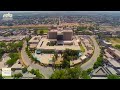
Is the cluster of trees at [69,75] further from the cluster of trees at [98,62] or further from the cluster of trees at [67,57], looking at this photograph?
the cluster of trees at [98,62]

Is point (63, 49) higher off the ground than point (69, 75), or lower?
lower

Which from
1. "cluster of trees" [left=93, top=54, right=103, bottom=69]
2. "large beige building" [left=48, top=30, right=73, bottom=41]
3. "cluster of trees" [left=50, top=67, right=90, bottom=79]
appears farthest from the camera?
"cluster of trees" [left=93, top=54, right=103, bottom=69]

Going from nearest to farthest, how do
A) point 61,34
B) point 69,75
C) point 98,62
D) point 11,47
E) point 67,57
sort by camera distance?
point 69,75 < point 11,47 < point 61,34 < point 67,57 < point 98,62

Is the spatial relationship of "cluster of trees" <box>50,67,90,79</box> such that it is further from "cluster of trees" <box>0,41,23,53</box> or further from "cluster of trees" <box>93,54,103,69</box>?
"cluster of trees" <box>93,54,103,69</box>

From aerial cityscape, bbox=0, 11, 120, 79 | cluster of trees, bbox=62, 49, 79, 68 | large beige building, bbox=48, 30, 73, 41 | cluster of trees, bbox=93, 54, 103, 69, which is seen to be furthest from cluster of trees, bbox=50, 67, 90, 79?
cluster of trees, bbox=93, 54, 103, 69

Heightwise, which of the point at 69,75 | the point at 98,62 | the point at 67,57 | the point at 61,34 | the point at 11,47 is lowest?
the point at 98,62

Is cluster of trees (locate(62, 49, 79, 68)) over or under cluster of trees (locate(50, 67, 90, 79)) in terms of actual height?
under

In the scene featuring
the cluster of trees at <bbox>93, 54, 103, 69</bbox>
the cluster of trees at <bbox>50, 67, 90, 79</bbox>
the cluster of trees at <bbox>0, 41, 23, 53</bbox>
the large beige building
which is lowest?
the cluster of trees at <bbox>93, 54, 103, 69</bbox>

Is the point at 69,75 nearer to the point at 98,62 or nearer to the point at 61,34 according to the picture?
the point at 61,34

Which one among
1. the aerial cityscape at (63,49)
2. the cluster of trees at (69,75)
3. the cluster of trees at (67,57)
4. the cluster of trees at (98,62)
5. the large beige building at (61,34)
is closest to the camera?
the cluster of trees at (69,75)

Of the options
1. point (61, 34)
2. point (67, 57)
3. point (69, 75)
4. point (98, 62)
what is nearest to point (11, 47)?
point (61, 34)

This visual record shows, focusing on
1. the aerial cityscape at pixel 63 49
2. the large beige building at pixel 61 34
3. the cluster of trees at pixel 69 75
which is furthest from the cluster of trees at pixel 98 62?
the cluster of trees at pixel 69 75
